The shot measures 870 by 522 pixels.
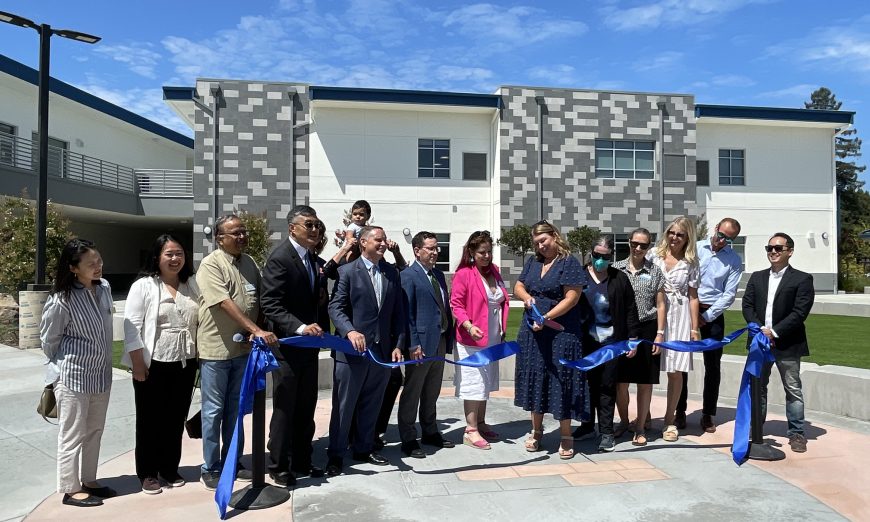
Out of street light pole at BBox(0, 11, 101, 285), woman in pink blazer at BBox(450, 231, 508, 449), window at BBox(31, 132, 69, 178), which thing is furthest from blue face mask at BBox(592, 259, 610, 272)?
window at BBox(31, 132, 69, 178)

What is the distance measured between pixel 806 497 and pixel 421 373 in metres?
3.09

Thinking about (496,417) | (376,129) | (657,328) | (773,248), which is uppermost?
(376,129)

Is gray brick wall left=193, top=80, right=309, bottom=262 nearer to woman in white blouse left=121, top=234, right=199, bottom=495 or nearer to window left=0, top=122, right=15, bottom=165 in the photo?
window left=0, top=122, right=15, bottom=165

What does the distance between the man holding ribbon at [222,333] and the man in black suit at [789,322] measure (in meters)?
4.40

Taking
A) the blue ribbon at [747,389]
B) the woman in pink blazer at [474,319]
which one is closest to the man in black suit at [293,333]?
the woman in pink blazer at [474,319]

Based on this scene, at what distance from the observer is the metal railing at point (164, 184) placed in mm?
25984

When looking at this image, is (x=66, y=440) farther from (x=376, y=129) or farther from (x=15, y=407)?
(x=376, y=129)

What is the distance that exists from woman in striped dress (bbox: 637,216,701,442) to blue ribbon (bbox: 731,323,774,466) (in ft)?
1.69

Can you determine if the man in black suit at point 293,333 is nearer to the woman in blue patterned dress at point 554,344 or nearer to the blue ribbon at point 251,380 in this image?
the blue ribbon at point 251,380

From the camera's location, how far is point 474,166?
2497 cm

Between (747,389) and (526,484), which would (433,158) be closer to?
(747,389)

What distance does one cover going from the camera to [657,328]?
5.60 meters

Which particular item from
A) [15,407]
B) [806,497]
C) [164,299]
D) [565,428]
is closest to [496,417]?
[565,428]

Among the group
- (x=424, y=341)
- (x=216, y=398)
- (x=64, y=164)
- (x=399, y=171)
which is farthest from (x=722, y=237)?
(x=64, y=164)
